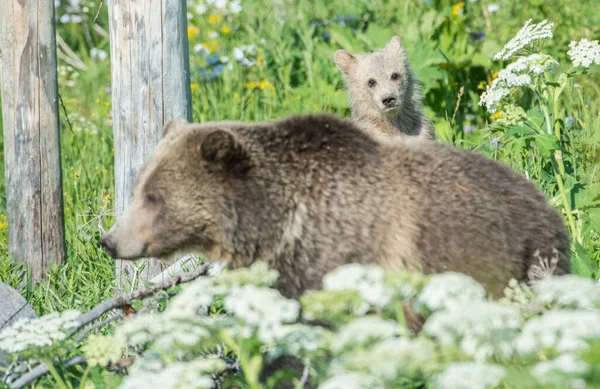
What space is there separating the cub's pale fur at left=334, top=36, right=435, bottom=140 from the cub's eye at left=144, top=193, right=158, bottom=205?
10.8 feet

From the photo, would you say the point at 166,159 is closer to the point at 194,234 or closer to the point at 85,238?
the point at 194,234

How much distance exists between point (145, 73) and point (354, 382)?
3222 millimetres

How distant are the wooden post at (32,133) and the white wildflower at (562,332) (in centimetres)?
396

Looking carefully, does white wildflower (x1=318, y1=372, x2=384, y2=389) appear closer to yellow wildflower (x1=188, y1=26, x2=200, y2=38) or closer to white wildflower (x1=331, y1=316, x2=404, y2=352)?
white wildflower (x1=331, y1=316, x2=404, y2=352)

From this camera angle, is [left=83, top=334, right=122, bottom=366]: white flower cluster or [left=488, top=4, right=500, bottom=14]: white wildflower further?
[left=488, top=4, right=500, bottom=14]: white wildflower

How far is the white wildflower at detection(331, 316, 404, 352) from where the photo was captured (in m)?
2.61

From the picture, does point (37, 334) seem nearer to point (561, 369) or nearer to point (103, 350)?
point (103, 350)

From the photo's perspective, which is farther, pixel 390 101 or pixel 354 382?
pixel 390 101

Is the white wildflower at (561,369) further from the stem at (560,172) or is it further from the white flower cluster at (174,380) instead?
the stem at (560,172)

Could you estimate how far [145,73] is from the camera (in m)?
5.28

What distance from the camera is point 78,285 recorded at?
5723 millimetres

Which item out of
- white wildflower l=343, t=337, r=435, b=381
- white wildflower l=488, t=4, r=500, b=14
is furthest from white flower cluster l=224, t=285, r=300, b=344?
white wildflower l=488, t=4, r=500, b=14

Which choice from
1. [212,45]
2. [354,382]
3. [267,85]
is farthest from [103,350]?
[212,45]

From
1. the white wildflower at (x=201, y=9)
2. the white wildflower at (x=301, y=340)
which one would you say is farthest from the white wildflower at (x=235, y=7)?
the white wildflower at (x=301, y=340)
